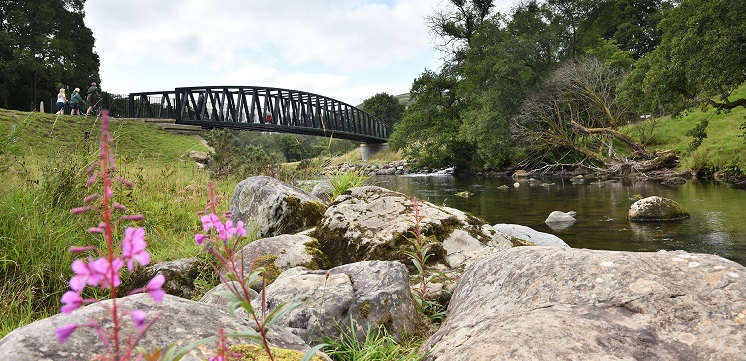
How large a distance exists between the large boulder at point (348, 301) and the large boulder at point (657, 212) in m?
10.3

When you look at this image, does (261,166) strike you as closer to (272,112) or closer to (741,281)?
(741,281)

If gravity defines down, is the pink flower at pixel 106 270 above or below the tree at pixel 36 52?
below

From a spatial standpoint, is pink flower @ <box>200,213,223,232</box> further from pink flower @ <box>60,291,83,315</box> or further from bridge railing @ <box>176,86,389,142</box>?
bridge railing @ <box>176,86,389,142</box>

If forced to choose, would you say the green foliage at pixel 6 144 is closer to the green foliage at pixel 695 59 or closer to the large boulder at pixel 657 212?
the large boulder at pixel 657 212

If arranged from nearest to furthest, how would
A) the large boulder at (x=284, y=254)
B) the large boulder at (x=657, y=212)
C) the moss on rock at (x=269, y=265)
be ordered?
1. the moss on rock at (x=269, y=265)
2. the large boulder at (x=284, y=254)
3. the large boulder at (x=657, y=212)

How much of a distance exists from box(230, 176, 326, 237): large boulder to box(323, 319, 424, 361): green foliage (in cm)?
318

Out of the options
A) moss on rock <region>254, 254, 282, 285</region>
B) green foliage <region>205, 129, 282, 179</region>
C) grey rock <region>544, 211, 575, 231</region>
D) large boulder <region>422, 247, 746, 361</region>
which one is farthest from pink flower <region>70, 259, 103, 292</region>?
grey rock <region>544, 211, 575, 231</region>

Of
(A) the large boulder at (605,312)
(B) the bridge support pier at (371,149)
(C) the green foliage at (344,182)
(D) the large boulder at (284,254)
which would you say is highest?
(B) the bridge support pier at (371,149)

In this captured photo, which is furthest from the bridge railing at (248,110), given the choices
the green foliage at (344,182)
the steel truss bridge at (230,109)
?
the green foliage at (344,182)

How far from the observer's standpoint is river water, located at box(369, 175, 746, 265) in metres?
8.84

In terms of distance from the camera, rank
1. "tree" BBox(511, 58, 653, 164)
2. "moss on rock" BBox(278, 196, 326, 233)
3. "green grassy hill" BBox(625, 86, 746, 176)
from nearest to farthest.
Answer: "moss on rock" BBox(278, 196, 326, 233), "green grassy hill" BBox(625, 86, 746, 176), "tree" BBox(511, 58, 653, 164)

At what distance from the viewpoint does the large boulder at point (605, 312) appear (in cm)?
180

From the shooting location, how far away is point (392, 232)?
4.80 metres

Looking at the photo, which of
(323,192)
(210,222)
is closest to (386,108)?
(323,192)
